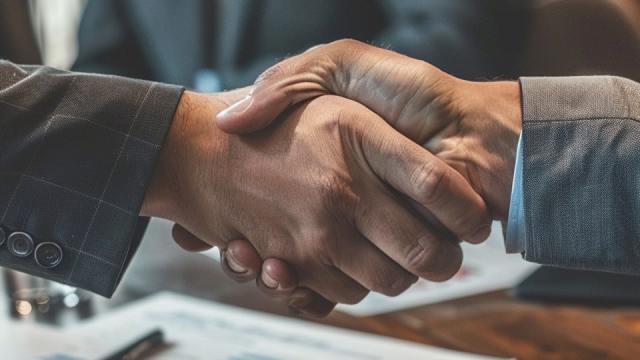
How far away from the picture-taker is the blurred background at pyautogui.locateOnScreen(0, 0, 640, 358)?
5.12 ft

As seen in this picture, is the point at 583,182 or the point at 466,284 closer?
the point at 583,182

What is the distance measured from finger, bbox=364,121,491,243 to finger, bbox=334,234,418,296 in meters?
0.06

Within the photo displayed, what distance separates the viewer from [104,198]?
0.71m

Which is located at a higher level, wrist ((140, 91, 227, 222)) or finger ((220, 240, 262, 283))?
wrist ((140, 91, 227, 222))

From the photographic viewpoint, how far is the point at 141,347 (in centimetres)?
71

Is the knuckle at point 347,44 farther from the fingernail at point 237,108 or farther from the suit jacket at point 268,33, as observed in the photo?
the suit jacket at point 268,33

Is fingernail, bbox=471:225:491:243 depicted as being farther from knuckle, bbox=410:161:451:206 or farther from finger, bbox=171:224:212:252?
finger, bbox=171:224:212:252

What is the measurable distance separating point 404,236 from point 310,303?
11cm

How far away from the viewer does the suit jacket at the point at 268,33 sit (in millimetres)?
1800

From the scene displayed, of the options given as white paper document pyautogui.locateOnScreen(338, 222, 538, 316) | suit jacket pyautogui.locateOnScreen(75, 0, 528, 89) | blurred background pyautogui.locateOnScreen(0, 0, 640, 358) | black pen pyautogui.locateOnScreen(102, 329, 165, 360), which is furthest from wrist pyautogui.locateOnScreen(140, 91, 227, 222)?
suit jacket pyautogui.locateOnScreen(75, 0, 528, 89)

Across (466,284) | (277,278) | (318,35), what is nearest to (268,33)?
(318,35)

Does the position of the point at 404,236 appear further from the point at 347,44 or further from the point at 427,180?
the point at 347,44

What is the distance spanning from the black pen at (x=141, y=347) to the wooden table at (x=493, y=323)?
14cm

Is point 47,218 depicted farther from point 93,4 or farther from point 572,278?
point 93,4
